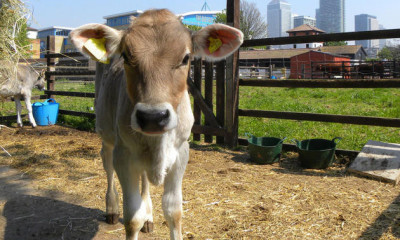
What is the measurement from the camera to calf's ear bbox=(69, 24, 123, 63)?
2.56 m

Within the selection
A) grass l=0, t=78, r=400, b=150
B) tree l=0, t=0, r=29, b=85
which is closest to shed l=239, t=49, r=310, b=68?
grass l=0, t=78, r=400, b=150

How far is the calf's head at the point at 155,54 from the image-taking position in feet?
7.08

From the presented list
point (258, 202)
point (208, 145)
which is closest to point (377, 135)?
point (208, 145)

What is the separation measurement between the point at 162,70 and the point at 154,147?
632 mm

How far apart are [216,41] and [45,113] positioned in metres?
8.11

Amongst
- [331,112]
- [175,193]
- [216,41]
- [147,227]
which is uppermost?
[216,41]

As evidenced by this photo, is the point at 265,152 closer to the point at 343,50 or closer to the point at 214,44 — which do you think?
the point at 214,44

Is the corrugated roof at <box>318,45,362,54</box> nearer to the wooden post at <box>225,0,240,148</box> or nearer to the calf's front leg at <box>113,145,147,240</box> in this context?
the wooden post at <box>225,0,240,148</box>

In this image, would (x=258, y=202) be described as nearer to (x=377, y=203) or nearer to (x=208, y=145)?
(x=377, y=203)

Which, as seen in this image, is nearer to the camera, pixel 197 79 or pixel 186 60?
pixel 186 60

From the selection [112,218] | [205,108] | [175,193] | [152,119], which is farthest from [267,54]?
[152,119]

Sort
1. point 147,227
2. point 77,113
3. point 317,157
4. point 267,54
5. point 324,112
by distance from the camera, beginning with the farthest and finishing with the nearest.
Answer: point 267,54
point 77,113
point 324,112
point 317,157
point 147,227

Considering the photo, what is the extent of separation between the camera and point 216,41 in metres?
2.83

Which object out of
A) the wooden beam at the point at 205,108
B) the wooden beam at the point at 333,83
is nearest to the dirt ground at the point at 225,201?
the wooden beam at the point at 205,108
